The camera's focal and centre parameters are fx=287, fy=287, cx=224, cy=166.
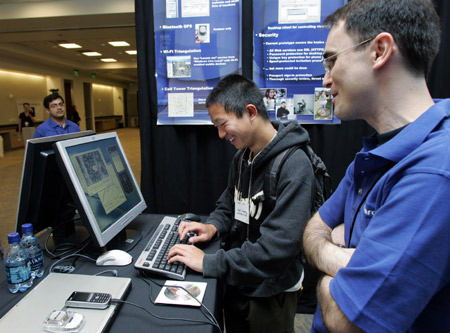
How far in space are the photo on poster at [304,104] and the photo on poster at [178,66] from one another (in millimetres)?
785

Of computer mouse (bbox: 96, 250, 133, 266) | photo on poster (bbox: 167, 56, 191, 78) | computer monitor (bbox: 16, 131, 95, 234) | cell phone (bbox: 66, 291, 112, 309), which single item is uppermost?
photo on poster (bbox: 167, 56, 191, 78)

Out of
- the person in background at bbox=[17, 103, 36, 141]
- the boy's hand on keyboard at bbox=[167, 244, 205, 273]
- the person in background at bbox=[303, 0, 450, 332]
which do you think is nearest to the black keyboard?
the boy's hand on keyboard at bbox=[167, 244, 205, 273]

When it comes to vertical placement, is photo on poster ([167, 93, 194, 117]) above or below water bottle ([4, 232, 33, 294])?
above

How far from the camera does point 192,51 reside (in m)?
2.00

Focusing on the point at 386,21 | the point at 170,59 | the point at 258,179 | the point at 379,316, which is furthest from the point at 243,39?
the point at 379,316

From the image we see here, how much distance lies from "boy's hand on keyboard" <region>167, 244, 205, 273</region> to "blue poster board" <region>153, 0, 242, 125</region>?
3.95 feet

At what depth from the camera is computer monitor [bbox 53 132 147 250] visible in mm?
926

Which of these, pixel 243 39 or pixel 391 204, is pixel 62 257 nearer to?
pixel 391 204

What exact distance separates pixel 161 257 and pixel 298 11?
69.7 inches

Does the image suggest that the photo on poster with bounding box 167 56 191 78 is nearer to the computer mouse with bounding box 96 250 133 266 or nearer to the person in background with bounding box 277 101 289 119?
the person in background with bounding box 277 101 289 119

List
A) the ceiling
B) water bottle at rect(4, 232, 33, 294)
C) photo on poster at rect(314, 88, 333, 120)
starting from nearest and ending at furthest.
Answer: water bottle at rect(4, 232, 33, 294)
photo on poster at rect(314, 88, 333, 120)
the ceiling

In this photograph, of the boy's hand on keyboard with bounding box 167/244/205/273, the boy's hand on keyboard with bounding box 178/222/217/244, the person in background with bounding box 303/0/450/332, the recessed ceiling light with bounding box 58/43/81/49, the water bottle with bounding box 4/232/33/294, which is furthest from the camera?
the recessed ceiling light with bounding box 58/43/81/49

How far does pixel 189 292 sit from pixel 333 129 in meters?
1.62

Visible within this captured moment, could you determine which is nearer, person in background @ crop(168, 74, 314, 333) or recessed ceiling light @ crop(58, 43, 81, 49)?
person in background @ crop(168, 74, 314, 333)
